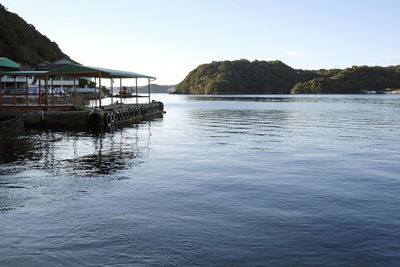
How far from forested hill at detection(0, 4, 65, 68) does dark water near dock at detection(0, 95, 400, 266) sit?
66127 mm

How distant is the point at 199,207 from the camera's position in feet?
35.6

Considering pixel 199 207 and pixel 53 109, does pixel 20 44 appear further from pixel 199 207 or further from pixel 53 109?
pixel 199 207

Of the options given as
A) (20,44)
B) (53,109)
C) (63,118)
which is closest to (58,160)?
(63,118)

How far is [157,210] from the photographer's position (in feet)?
34.4

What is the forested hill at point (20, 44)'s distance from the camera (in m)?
84.3

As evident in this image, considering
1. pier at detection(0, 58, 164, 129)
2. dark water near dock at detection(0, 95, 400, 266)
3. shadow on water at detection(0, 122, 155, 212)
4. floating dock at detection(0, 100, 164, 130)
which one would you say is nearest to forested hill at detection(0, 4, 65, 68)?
pier at detection(0, 58, 164, 129)

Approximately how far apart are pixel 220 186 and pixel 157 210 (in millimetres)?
3548

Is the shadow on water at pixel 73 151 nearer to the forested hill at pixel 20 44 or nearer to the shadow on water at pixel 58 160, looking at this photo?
the shadow on water at pixel 58 160

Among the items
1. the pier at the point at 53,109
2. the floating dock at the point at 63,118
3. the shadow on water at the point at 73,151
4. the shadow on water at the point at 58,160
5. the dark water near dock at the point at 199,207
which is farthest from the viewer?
the floating dock at the point at 63,118

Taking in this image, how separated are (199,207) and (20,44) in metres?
94.8

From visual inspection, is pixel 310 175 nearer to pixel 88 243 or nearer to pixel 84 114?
pixel 88 243

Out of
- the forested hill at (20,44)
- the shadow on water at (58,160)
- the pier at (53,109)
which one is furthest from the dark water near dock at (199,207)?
the forested hill at (20,44)

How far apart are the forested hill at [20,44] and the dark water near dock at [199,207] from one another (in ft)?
217

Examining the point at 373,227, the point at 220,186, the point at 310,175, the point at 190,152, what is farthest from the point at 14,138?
the point at 373,227
